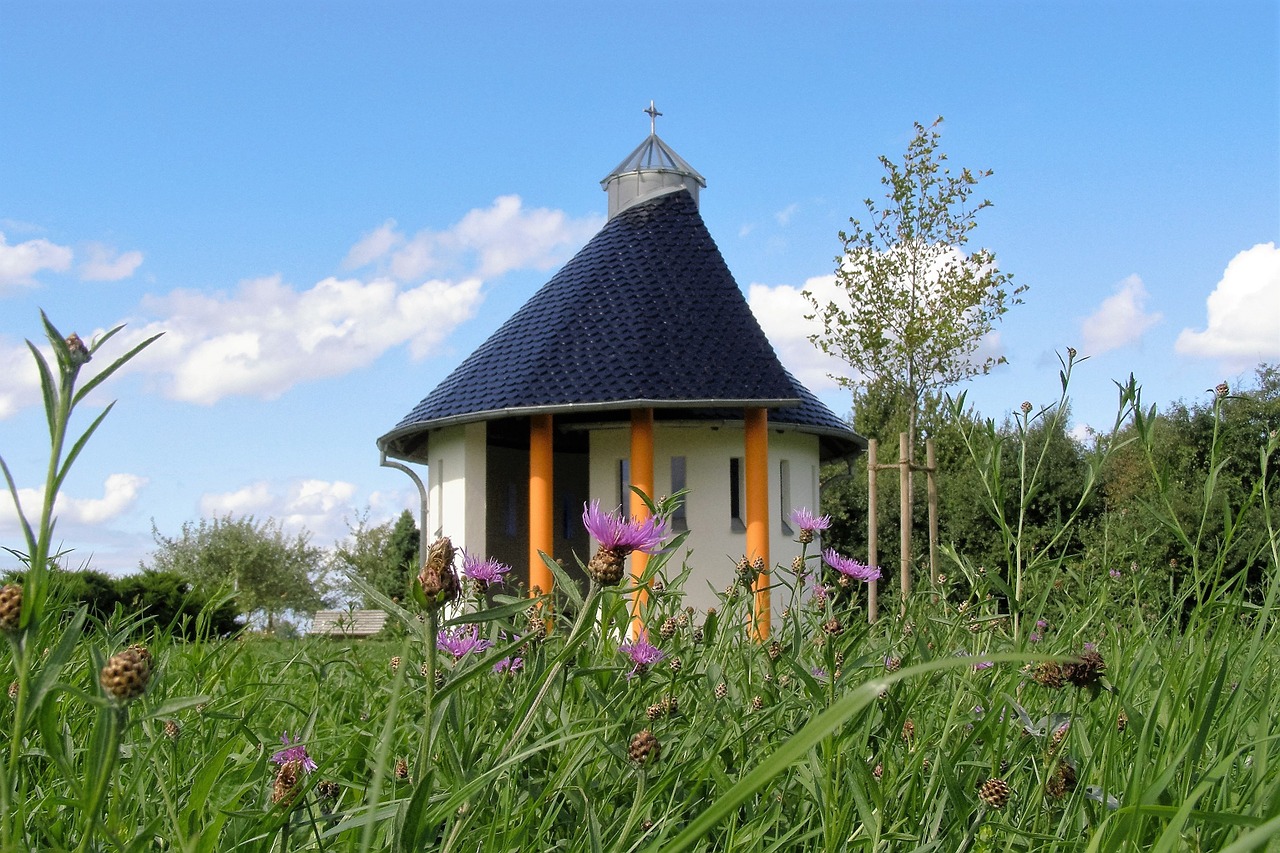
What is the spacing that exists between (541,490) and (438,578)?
11383 mm

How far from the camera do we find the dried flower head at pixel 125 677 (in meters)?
0.72

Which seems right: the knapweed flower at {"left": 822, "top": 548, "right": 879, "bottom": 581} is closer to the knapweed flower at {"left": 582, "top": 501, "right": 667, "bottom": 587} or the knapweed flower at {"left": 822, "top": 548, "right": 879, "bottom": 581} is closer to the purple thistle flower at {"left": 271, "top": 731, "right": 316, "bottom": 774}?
the knapweed flower at {"left": 582, "top": 501, "right": 667, "bottom": 587}

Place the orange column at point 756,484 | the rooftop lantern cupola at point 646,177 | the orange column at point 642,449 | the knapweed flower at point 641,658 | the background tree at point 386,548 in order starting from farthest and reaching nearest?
the background tree at point 386,548 → the rooftop lantern cupola at point 646,177 → the orange column at point 756,484 → the orange column at point 642,449 → the knapweed flower at point 641,658

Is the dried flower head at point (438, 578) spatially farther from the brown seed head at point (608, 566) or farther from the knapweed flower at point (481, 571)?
the knapweed flower at point (481, 571)

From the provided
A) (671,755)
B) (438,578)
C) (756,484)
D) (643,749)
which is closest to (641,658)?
(671,755)

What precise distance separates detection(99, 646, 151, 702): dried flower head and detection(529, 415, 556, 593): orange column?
11.2m

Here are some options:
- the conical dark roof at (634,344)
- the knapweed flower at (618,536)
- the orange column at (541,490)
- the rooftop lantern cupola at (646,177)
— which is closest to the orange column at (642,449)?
the conical dark roof at (634,344)

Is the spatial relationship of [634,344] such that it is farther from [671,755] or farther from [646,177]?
[671,755]

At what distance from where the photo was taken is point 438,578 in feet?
2.97

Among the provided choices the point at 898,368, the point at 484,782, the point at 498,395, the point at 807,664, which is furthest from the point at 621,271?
the point at 484,782

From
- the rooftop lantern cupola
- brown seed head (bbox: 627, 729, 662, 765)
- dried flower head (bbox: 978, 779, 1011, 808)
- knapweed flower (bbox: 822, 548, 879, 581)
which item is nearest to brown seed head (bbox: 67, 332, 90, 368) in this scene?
brown seed head (bbox: 627, 729, 662, 765)

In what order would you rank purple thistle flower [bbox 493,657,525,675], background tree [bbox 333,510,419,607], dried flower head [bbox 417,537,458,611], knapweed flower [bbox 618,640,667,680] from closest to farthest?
dried flower head [bbox 417,537,458,611] < purple thistle flower [bbox 493,657,525,675] < knapweed flower [bbox 618,640,667,680] < background tree [bbox 333,510,419,607]

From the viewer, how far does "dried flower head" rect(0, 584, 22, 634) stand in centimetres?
77

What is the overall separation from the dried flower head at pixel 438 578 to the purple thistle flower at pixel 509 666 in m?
0.63
